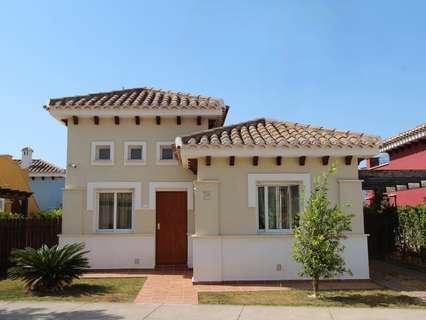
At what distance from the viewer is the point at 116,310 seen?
29.1ft

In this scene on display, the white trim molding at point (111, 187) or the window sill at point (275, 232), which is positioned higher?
the white trim molding at point (111, 187)

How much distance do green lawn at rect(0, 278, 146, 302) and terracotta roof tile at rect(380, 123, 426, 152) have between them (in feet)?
35.7

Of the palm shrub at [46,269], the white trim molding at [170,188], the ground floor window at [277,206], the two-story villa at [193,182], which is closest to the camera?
the palm shrub at [46,269]

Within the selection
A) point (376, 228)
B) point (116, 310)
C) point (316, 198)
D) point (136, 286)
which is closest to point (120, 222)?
point (136, 286)

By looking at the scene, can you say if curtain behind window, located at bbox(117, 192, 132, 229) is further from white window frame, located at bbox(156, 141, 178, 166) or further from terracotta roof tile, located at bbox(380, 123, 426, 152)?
terracotta roof tile, located at bbox(380, 123, 426, 152)

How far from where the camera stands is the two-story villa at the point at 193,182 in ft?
40.3

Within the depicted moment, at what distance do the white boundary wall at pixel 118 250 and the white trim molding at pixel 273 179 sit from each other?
Result: 14.0 ft

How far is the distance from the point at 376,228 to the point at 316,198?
9.83m

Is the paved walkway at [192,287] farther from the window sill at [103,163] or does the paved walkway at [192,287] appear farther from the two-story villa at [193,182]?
the window sill at [103,163]

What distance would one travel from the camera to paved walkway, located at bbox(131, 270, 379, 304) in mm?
10359

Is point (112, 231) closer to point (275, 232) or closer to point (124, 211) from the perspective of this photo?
point (124, 211)

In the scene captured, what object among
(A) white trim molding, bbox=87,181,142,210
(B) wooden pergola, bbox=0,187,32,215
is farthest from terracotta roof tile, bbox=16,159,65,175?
(A) white trim molding, bbox=87,181,142,210

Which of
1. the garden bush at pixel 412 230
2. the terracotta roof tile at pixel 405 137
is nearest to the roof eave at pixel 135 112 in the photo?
the terracotta roof tile at pixel 405 137

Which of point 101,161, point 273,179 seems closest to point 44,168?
point 101,161
